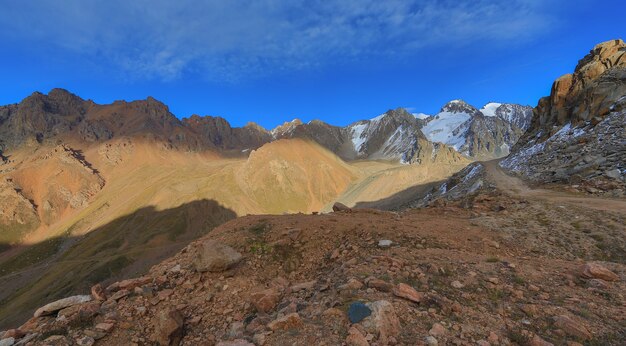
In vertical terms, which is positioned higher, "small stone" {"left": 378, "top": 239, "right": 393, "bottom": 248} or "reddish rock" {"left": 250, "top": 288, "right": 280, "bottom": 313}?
"small stone" {"left": 378, "top": 239, "right": 393, "bottom": 248}

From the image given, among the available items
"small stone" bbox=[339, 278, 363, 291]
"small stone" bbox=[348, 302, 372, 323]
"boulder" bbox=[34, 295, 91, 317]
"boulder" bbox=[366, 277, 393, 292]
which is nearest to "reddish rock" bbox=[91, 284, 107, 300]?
"boulder" bbox=[34, 295, 91, 317]

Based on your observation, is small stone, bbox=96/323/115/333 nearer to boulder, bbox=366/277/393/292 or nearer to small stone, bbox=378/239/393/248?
boulder, bbox=366/277/393/292

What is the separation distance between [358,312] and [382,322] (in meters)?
0.60

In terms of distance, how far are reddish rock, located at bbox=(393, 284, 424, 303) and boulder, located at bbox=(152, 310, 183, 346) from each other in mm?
5411

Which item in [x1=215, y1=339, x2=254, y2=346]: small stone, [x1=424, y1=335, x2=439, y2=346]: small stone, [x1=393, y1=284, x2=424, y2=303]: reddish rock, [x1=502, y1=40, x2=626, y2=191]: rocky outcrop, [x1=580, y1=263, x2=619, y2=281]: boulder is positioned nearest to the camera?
[x1=424, y1=335, x2=439, y2=346]: small stone

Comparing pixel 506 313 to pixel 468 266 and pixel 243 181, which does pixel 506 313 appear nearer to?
pixel 468 266

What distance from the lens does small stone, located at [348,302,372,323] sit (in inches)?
280

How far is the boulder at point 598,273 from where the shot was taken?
937 centimetres

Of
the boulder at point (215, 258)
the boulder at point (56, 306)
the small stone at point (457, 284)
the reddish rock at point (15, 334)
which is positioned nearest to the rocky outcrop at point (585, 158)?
the small stone at point (457, 284)

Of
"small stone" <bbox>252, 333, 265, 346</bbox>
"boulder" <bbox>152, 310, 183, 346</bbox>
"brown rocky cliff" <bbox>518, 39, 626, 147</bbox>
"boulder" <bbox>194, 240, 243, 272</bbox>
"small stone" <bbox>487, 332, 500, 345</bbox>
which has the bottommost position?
"boulder" <bbox>152, 310, 183, 346</bbox>

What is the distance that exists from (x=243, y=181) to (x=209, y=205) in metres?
16.3

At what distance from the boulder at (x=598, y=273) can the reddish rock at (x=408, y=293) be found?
534 cm

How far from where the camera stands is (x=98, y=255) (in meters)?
90.1

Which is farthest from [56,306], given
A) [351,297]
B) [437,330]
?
[437,330]
